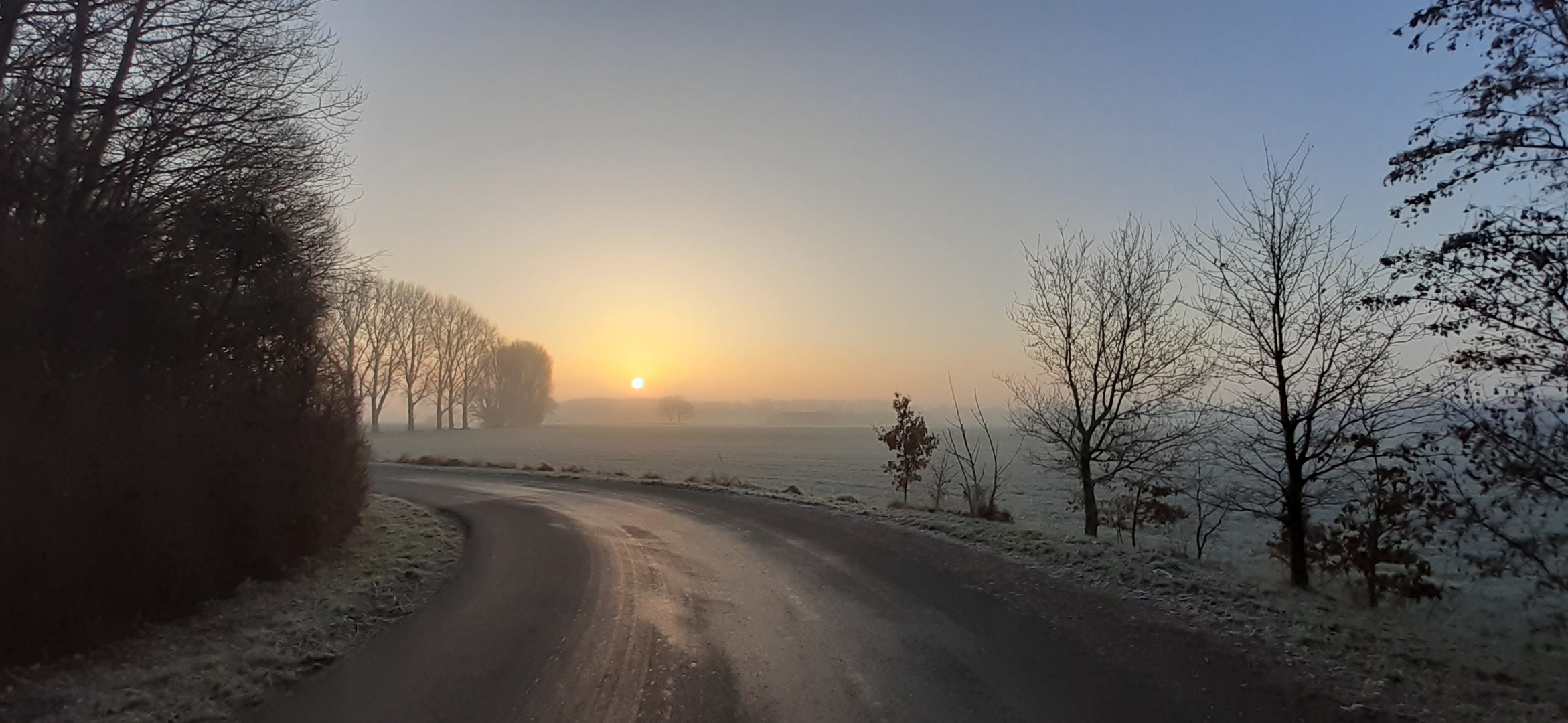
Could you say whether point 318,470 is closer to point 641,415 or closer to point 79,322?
point 79,322

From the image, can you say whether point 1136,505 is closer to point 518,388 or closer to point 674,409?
point 518,388

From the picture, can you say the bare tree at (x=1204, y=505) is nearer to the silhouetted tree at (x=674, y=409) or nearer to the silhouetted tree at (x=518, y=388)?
the silhouetted tree at (x=518, y=388)

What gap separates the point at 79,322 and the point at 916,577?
29.5 ft

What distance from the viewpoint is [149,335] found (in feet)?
25.4

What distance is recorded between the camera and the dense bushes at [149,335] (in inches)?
246

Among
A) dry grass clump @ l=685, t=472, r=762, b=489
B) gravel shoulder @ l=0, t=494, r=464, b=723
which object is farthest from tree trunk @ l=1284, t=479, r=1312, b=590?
dry grass clump @ l=685, t=472, r=762, b=489

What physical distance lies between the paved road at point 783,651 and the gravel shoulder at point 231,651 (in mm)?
376

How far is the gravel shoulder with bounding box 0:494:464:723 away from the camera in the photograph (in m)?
5.18

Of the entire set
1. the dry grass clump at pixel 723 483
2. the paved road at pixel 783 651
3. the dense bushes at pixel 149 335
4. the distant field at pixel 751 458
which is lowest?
the distant field at pixel 751 458

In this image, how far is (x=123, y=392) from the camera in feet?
23.8

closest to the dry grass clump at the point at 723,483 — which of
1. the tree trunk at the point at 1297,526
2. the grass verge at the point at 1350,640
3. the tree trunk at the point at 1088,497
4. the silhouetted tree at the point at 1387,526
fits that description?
the tree trunk at the point at 1088,497

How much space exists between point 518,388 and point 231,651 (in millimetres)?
88426

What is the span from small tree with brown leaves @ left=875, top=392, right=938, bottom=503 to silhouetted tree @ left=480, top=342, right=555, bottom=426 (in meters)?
72.7

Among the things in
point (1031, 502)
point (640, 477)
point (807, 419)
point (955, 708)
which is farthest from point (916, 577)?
point (807, 419)
